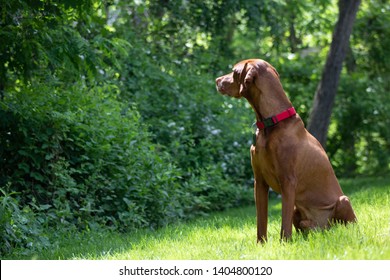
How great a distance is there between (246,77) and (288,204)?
1.10 meters

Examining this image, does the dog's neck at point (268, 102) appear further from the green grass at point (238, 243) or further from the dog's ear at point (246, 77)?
the green grass at point (238, 243)

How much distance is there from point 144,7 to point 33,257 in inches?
298

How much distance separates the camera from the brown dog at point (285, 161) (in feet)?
18.5

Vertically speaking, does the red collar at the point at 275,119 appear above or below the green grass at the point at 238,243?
above

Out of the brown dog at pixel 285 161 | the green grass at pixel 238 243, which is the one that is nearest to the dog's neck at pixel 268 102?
the brown dog at pixel 285 161

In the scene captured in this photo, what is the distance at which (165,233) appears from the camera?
765cm

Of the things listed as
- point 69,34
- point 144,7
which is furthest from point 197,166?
point 69,34

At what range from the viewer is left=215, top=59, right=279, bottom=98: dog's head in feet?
18.7

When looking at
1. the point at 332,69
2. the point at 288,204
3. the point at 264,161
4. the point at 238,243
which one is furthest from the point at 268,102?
the point at 332,69

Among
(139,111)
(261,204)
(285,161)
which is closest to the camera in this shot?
(285,161)

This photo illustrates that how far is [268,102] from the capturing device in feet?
18.8

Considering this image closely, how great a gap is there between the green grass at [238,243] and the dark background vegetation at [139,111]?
0.57 m

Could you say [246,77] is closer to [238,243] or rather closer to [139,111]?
[238,243]
